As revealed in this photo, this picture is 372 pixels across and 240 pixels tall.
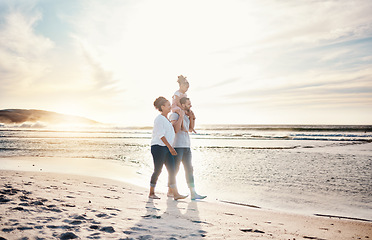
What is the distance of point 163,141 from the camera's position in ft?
18.5

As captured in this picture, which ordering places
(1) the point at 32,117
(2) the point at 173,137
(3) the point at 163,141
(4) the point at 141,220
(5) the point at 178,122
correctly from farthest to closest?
(1) the point at 32,117
(5) the point at 178,122
(2) the point at 173,137
(3) the point at 163,141
(4) the point at 141,220

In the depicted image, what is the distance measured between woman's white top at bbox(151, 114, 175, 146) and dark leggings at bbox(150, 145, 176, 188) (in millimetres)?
139

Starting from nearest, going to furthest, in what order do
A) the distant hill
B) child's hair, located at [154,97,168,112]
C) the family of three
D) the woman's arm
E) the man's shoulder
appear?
the woman's arm → the family of three → child's hair, located at [154,97,168,112] → the man's shoulder → the distant hill

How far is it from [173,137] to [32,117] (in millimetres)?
180173

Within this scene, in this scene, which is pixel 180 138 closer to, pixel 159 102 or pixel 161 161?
pixel 161 161

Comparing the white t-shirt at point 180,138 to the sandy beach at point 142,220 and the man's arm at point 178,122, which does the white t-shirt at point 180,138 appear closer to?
the man's arm at point 178,122

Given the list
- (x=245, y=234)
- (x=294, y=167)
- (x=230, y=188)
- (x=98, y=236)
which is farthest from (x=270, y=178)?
(x=98, y=236)

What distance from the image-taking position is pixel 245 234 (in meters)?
3.67

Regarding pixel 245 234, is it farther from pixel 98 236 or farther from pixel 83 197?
pixel 83 197

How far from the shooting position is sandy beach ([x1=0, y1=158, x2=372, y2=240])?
10.9ft

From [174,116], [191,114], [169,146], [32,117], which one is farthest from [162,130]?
[32,117]

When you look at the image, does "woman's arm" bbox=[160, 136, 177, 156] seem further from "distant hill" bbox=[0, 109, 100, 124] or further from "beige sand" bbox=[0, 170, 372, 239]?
"distant hill" bbox=[0, 109, 100, 124]

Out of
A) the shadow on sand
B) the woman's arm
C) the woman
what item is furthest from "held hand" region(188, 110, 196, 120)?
the shadow on sand

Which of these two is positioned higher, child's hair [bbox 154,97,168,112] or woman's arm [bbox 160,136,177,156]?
child's hair [bbox 154,97,168,112]
